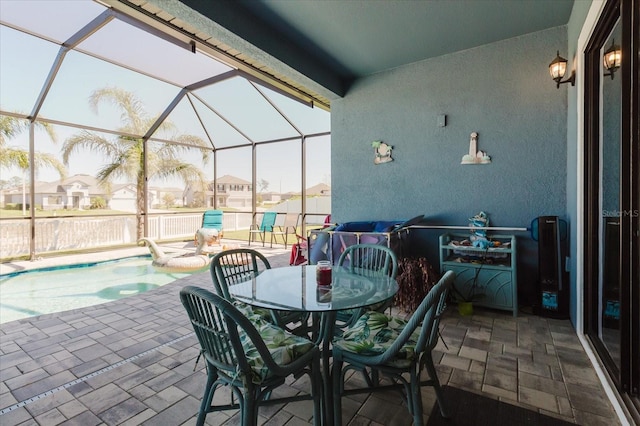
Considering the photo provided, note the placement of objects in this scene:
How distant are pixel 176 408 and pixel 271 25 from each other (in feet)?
11.3

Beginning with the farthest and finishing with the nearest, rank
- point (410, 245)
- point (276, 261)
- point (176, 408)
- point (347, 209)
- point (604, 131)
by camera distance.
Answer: point (276, 261), point (347, 209), point (410, 245), point (604, 131), point (176, 408)

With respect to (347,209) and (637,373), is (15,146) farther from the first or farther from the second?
Result: (637,373)

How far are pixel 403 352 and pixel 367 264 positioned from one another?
4.07 ft

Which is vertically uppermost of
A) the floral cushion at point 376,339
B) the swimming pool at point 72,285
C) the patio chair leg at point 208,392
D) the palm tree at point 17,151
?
the palm tree at point 17,151

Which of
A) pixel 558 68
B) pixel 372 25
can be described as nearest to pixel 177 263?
pixel 372 25

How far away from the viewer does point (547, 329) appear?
284cm

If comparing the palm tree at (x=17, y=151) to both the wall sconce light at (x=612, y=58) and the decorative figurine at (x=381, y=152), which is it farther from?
the wall sconce light at (x=612, y=58)

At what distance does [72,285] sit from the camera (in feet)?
16.8

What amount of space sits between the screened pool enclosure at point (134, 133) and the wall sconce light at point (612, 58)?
12.2 ft

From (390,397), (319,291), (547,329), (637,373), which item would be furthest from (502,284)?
(319,291)

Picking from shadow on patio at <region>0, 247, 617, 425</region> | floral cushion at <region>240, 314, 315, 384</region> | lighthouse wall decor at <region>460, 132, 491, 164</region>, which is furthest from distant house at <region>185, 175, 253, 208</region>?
floral cushion at <region>240, 314, 315, 384</region>

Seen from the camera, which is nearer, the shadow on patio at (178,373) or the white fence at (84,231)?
the shadow on patio at (178,373)

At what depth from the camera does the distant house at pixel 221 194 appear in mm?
9477

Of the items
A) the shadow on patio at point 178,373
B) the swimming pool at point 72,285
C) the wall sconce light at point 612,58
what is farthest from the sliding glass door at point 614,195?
the swimming pool at point 72,285
